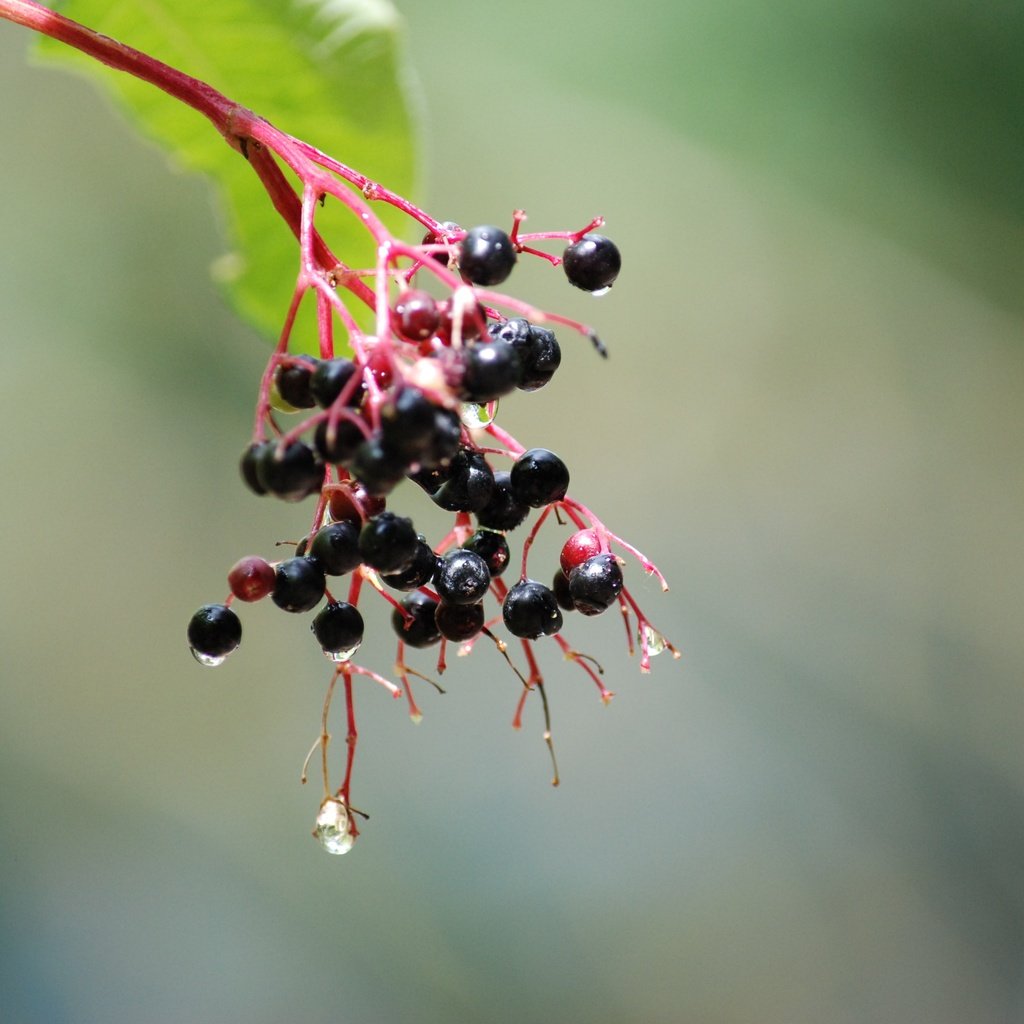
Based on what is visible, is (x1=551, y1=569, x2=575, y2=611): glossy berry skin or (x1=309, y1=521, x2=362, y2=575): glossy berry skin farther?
(x1=551, y1=569, x2=575, y2=611): glossy berry skin

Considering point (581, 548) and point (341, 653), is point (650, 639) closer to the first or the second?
point (581, 548)

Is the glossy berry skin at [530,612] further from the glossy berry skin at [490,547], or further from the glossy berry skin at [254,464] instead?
the glossy berry skin at [254,464]

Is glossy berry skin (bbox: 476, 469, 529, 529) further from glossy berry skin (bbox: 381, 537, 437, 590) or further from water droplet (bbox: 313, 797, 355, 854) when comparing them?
water droplet (bbox: 313, 797, 355, 854)

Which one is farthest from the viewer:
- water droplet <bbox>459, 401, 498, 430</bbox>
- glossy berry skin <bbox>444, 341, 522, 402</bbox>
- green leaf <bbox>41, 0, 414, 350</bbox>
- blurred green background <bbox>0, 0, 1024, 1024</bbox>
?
blurred green background <bbox>0, 0, 1024, 1024</bbox>

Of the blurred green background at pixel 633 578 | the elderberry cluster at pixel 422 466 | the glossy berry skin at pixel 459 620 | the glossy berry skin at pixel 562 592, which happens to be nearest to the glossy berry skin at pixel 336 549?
the elderberry cluster at pixel 422 466

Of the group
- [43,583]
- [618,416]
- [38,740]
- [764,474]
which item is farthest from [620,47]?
[38,740]

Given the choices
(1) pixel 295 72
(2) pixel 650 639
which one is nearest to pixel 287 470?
(2) pixel 650 639

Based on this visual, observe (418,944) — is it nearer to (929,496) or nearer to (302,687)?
(302,687)

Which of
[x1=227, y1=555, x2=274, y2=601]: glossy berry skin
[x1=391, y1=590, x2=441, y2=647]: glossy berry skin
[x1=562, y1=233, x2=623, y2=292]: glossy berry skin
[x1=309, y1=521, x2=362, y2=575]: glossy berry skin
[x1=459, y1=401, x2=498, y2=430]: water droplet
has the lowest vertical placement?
[x1=227, y1=555, x2=274, y2=601]: glossy berry skin

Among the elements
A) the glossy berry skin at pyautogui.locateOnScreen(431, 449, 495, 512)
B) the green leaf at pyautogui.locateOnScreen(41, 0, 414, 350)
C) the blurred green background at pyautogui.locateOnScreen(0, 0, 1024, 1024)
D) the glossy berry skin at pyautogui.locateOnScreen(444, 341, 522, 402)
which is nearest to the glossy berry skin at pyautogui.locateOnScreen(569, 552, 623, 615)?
the glossy berry skin at pyautogui.locateOnScreen(431, 449, 495, 512)
